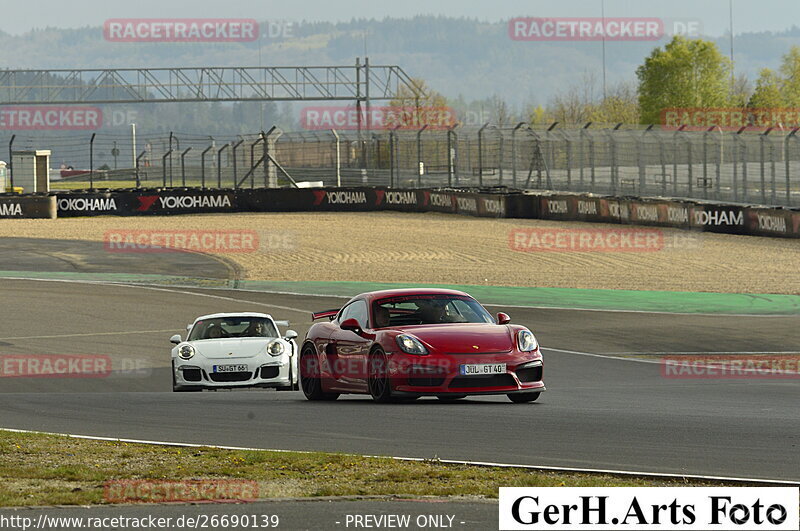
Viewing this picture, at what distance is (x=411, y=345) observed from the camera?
41.1 feet

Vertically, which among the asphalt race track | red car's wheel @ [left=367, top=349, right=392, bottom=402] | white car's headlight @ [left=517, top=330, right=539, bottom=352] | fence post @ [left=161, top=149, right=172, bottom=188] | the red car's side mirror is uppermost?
fence post @ [left=161, top=149, right=172, bottom=188]

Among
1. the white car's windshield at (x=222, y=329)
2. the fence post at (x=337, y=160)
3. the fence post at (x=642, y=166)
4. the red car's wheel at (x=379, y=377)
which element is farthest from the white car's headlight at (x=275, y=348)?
the fence post at (x=337, y=160)

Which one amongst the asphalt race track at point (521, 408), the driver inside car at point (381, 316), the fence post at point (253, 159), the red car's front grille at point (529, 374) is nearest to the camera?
the asphalt race track at point (521, 408)

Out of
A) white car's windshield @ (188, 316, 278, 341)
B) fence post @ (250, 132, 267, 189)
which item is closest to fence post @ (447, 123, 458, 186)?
fence post @ (250, 132, 267, 189)

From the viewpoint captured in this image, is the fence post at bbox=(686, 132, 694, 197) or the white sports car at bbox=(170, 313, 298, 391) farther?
the fence post at bbox=(686, 132, 694, 197)

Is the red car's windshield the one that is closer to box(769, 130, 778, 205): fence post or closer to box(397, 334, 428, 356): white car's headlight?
box(397, 334, 428, 356): white car's headlight

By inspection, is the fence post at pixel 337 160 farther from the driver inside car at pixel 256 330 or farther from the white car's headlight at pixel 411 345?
the white car's headlight at pixel 411 345

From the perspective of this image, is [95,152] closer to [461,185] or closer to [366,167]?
[366,167]

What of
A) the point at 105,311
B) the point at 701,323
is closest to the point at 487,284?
the point at 701,323

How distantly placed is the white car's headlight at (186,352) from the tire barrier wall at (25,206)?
31489 millimetres

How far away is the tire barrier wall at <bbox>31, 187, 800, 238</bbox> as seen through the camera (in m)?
39.4

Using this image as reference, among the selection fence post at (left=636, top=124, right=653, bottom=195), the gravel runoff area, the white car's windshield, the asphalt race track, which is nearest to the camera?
the asphalt race track

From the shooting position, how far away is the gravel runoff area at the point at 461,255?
29.7 meters

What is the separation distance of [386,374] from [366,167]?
139 ft
